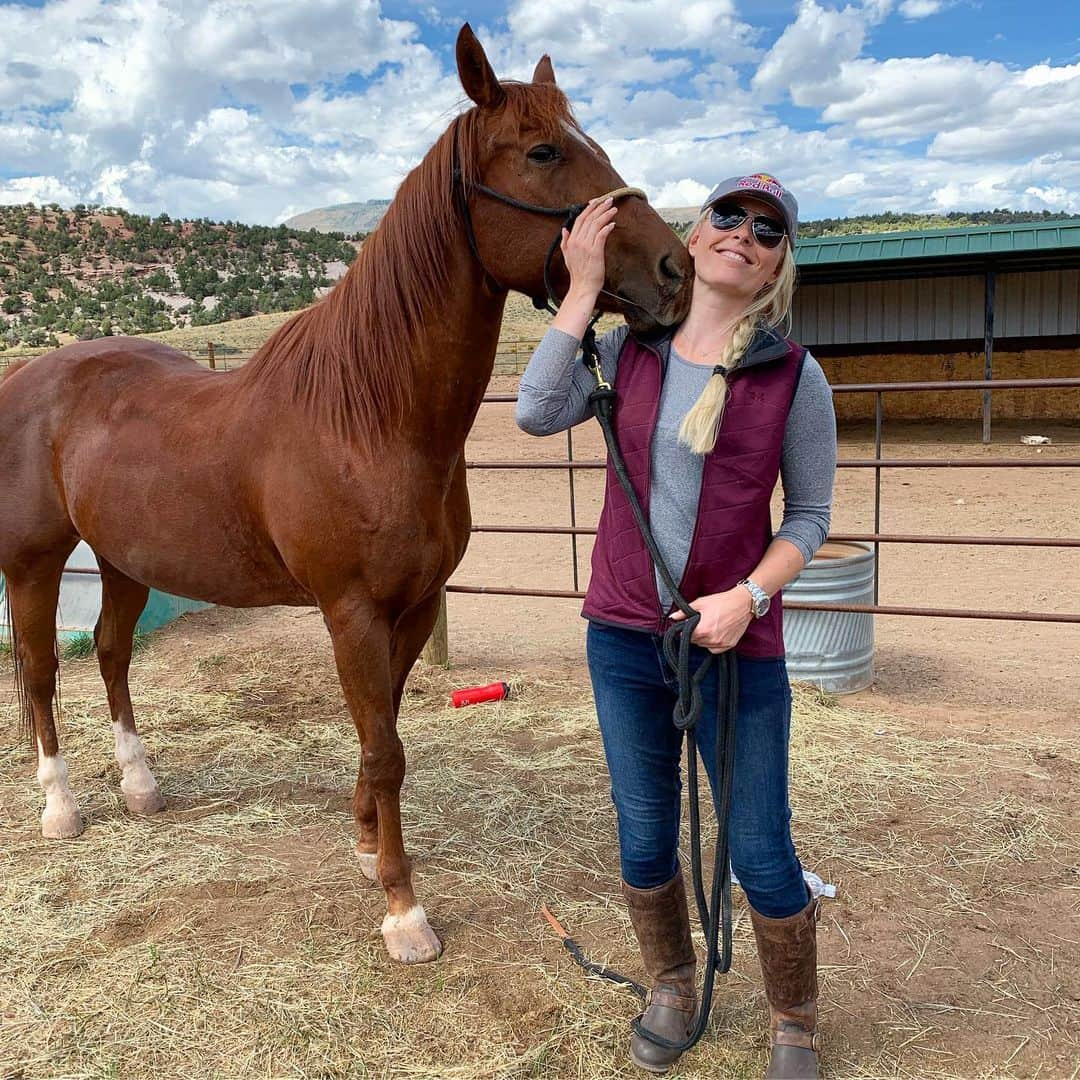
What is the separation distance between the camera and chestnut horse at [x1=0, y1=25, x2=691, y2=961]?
6.26ft

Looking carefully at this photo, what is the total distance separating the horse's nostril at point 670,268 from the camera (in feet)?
5.67

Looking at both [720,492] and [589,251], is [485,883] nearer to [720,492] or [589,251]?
[720,492]

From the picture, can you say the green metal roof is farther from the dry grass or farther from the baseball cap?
the baseball cap

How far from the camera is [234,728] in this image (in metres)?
3.90

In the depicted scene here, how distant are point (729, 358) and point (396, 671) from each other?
1.46m

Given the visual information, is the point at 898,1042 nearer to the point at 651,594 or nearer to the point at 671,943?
the point at 671,943

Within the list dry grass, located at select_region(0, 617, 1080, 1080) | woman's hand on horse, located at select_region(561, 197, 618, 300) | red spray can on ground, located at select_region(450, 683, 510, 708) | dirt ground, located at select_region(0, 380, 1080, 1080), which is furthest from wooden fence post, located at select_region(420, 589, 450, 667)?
woman's hand on horse, located at select_region(561, 197, 618, 300)

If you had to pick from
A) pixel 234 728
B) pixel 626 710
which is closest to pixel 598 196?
pixel 626 710

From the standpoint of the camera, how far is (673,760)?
5.77 ft

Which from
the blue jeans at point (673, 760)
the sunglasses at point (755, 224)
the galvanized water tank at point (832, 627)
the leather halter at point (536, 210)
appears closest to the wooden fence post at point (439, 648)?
the galvanized water tank at point (832, 627)

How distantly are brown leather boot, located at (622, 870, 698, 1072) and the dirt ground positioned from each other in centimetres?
7

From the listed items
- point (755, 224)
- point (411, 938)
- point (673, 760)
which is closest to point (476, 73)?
point (755, 224)

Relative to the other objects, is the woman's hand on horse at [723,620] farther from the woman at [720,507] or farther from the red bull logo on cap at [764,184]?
the red bull logo on cap at [764,184]

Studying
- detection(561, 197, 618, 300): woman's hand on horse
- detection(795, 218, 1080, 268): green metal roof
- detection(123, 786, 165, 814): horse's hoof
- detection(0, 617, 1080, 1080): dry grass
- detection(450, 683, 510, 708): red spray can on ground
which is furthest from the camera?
detection(795, 218, 1080, 268): green metal roof
